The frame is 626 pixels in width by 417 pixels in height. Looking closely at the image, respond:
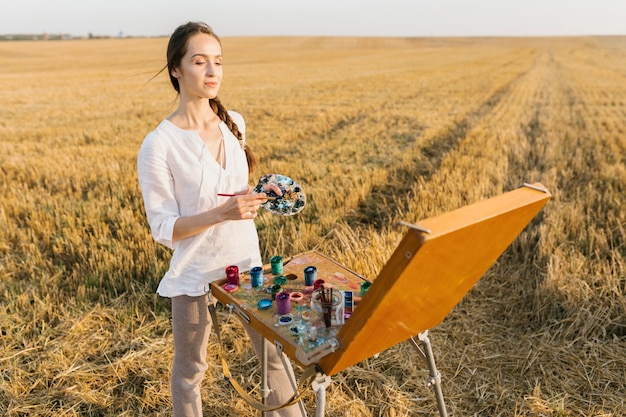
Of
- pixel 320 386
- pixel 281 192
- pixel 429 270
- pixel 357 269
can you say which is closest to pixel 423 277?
pixel 429 270

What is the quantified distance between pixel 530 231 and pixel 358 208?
1.95 m

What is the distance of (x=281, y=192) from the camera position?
2281mm

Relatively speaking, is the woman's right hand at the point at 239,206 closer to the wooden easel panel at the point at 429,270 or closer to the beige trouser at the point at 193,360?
the beige trouser at the point at 193,360

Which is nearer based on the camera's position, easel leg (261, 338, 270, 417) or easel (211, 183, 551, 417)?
easel (211, 183, 551, 417)

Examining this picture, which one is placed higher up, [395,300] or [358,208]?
[395,300]

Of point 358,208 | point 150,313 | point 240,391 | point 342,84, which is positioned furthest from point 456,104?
point 240,391

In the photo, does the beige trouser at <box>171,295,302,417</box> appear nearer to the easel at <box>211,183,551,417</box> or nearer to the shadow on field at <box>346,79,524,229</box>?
the easel at <box>211,183,551,417</box>

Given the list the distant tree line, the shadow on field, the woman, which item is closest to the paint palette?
the woman

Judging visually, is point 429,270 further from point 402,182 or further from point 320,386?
point 402,182

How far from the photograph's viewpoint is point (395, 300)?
4.97 ft

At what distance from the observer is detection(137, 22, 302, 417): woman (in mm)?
2109

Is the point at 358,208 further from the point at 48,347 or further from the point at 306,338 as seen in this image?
the point at 306,338

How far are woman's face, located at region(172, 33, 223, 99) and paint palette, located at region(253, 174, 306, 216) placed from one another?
469 mm

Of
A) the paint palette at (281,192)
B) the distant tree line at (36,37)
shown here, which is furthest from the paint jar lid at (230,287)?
the distant tree line at (36,37)
